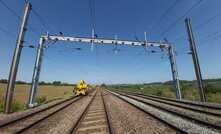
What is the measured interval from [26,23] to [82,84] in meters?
18.0

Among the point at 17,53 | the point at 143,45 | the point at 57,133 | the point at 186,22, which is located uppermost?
the point at 186,22

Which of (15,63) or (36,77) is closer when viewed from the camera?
(15,63)

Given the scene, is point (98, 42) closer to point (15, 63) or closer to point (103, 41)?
point (103, 41)

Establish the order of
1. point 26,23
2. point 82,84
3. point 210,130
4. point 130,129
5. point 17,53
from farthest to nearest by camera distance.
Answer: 1. point 82,84
2. point 26,23
3. point 17,53
4. point 130,129
5. point 210,130

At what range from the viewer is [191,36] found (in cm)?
1794

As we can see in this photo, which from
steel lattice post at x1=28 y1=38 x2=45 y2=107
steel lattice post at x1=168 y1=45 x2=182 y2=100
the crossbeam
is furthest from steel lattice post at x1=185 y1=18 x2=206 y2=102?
steel lattice post at x1=28 y1=38 x2=45 y2=107

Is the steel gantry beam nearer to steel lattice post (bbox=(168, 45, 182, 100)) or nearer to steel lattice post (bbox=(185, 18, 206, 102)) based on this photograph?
steel lattice post (bbox=(168, 45, 182, 100))

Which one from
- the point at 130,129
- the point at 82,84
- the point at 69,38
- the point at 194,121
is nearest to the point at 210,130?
the point at 194,121

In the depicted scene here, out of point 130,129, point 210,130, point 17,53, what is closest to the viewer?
point 210,130

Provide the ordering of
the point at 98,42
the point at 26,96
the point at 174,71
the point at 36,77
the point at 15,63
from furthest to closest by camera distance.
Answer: the point at 26,96
the point at 174,71
the point at 98,42
the point at 36,77
the point at 15,63

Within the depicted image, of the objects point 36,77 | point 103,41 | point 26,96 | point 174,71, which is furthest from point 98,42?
point 26,96

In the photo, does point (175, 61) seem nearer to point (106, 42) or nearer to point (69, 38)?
point (106, 42)

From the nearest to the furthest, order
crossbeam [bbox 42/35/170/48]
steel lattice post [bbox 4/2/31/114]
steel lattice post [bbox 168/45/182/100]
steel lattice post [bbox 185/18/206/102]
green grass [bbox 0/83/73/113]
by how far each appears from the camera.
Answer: steel lattice post [bbox 4/2/31/114], green grass [bbox 0/83/73/113], steel lattice post [bbox 185/18/206/102], crossbeam [bbox 42/35/170/48], steel lattice post [bbox 168/45/182/100]

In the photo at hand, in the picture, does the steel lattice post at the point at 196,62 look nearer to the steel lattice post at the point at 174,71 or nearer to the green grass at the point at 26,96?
the steel lattice post at the point at 174,71
